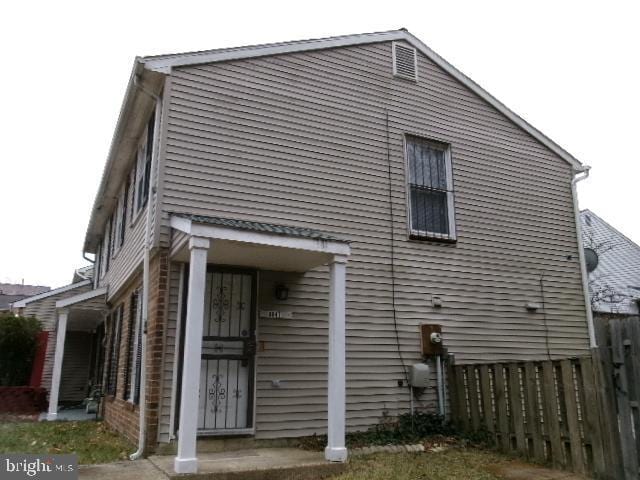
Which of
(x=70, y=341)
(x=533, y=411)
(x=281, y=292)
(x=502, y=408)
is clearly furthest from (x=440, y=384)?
(x=70, y=341)

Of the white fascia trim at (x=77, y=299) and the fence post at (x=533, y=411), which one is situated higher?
the white fascia trim at (x=77, y=299)

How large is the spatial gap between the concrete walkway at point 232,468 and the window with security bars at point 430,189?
170 inches

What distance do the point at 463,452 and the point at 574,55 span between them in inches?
354

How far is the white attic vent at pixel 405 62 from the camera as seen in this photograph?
31.3ft

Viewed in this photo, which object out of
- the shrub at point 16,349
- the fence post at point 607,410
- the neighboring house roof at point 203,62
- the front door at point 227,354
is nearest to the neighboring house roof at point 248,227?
the front door at point 227,354

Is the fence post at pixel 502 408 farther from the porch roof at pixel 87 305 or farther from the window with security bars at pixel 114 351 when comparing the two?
the porch roof at pixel 87 305

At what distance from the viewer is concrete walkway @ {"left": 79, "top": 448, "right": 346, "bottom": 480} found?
5056mm

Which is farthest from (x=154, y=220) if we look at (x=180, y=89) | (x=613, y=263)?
(x=613, y=263)

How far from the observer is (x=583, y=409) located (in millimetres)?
5773

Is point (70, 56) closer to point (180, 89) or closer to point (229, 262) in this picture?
point (180, 89)

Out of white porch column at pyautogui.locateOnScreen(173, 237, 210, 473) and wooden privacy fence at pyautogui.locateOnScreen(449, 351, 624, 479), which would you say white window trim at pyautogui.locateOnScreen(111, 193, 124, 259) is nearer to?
white porch column at pyautogui.locateOnScreen(173, 237, 210, 473)

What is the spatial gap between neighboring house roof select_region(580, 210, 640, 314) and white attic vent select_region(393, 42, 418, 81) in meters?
12.7

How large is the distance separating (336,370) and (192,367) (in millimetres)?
1653

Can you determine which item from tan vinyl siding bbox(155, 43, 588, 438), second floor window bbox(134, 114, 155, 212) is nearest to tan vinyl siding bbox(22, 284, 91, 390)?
second floor window bbox(134, 114, 155, 212)
